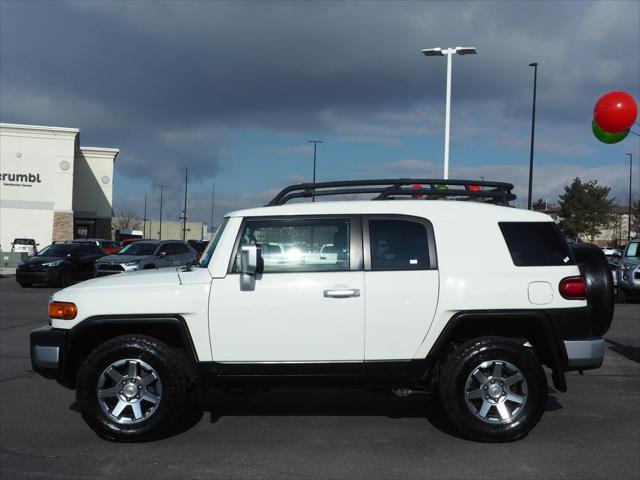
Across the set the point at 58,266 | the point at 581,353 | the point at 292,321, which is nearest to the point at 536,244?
the point at 581,353

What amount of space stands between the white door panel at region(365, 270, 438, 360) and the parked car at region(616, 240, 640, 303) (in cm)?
1414

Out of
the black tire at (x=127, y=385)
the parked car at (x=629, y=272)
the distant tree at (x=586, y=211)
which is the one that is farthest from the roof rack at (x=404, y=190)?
the distant tree at (x=586, y=211)

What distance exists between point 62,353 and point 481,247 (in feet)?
11.4

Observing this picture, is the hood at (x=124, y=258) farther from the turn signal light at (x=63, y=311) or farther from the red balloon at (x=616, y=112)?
the turn signal light at (x=63, y=311)

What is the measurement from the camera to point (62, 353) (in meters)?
5.12

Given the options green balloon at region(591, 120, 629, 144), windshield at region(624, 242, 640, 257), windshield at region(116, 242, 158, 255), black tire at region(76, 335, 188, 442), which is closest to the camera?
black tire at region(76, 335, 188, 442)

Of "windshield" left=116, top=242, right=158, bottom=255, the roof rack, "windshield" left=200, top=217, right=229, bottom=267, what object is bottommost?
"windshield" left=116, top=242, right=158, bottom=255

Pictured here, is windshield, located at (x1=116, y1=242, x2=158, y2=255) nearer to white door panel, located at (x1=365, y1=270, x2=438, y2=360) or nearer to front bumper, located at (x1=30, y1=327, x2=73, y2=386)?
front bumper, located at (x1=30, y1=327, x2=73, y2=386)

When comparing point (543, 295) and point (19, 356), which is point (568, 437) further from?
point (19, 356)

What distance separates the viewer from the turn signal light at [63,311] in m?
5.16

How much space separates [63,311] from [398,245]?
277 cm

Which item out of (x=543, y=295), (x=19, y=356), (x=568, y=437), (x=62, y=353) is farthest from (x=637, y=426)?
(x=19, y=356)

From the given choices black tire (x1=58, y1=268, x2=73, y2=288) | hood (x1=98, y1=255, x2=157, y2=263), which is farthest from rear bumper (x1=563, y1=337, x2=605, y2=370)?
black tire (x1=58, y1=268, x2=73, y2=288)

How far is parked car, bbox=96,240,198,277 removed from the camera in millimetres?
19312
